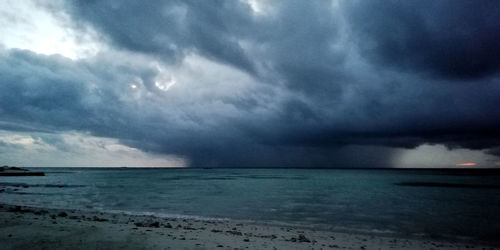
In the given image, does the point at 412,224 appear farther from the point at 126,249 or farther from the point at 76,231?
the point at 76,231

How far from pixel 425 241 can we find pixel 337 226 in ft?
21.2

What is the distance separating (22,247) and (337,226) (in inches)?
822

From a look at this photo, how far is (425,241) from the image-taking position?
56.6ft

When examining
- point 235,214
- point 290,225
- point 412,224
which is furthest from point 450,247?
point 235,214

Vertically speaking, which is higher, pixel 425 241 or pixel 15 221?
pixel 15 221

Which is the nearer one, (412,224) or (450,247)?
(450,247)

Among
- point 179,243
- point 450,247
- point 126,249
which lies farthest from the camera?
A: point 450,247

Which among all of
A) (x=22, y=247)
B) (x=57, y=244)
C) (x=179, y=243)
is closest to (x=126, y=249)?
(x=179, y=243)

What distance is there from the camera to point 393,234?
19328 millimetres

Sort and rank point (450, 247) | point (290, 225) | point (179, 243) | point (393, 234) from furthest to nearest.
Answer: point (290, 225), point (393, 234), point (450, 247), point (179, 243)

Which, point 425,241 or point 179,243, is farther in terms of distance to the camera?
point 425,241

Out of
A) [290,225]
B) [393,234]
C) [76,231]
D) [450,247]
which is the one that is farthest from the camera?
[290,225]

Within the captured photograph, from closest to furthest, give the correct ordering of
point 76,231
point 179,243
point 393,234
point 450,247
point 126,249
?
point 126,249 → point 179,243 → point 76,231 → point 450,247 → point 393,234

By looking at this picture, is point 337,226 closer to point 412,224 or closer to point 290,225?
point 290,225
